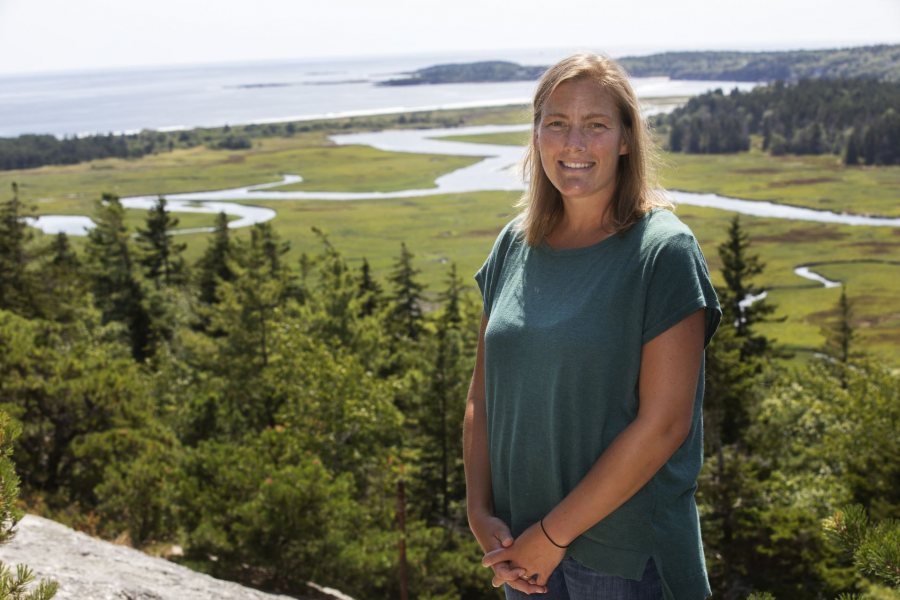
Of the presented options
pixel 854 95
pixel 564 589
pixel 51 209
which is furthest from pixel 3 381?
pixel 854 95

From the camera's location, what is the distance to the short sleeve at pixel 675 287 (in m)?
2.79

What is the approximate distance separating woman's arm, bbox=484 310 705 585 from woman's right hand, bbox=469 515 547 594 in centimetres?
34

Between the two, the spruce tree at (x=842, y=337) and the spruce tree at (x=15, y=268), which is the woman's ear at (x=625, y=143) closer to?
the spruce tree at (x=15, y=268)

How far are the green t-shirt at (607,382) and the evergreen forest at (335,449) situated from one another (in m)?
0.59

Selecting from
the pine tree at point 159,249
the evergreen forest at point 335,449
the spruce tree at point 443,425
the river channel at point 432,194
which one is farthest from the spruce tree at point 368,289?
the river channel at point 432,194

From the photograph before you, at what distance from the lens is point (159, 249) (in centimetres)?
5353

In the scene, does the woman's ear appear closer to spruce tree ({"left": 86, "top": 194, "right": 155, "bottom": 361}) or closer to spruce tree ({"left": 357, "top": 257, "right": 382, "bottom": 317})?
spruce tree ({"left": 357, "top": 257, "right": 382, "bottom": 317})

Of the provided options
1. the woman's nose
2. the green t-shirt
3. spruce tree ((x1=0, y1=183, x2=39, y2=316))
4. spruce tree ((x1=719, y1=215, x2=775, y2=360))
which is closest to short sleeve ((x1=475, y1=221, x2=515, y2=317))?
the green t-shirt

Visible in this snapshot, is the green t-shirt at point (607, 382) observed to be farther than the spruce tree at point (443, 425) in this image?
No

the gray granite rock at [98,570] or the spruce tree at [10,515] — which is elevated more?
the spruce tree at [10,515]

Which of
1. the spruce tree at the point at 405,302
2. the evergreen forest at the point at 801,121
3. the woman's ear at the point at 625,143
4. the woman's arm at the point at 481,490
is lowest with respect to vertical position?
the spruce tree at the point at 405,302

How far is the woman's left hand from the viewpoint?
2.96 m

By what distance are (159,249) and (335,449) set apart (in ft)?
Result: 117

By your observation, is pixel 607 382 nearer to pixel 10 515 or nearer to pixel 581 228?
pixel 581 228
